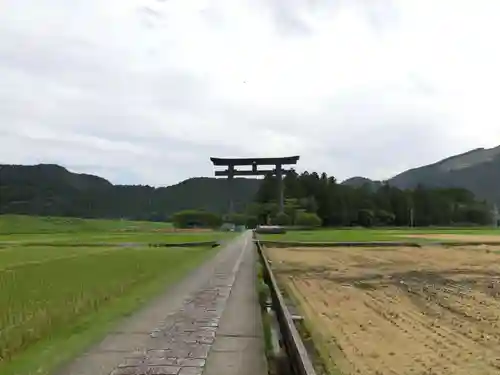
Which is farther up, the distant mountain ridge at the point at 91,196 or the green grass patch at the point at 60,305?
the distant mountain ridge at the point at 91,196

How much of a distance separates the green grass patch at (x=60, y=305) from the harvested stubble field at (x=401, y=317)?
10.9ft

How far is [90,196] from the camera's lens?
173m

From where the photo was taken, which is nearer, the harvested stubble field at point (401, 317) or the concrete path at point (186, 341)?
the concrete path at point (186, 341)

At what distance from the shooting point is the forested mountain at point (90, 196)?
162125mm

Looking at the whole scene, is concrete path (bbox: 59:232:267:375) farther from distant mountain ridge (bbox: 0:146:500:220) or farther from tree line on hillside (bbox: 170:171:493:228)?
distant mountain ridge (bbox: 0:146:500:220)

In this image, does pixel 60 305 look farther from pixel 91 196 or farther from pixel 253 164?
pixel 91 196

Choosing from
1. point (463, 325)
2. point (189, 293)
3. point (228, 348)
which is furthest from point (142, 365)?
point (189, 293)

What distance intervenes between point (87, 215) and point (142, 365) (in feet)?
533

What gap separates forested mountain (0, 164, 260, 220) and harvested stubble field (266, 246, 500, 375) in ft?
437

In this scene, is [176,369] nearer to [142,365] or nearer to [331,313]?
[142,365]

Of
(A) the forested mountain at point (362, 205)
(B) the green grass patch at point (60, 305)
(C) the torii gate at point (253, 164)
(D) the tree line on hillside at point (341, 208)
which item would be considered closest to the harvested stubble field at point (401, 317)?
(B) the green grass patch at point (60, 305)

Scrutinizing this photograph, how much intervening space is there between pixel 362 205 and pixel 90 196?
271 feet

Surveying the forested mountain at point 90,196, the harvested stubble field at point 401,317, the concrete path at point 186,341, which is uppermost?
the forested mountain at point 90,196

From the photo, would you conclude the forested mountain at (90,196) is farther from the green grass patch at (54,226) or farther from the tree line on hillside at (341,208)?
the green grass patch at (54,226)
